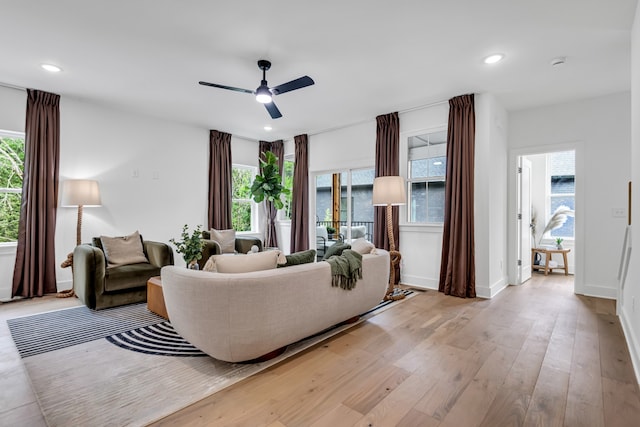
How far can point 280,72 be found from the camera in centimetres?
352

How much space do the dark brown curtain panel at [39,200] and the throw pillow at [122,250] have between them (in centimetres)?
90

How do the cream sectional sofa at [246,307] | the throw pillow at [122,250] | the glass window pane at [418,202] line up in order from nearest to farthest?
the cream sectional sofa at [246,307]
the throw pillow at [122,250]
the glass window pane at [418,202]

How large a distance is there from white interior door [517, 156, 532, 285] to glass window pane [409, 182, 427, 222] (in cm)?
153

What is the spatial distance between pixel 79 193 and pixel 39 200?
49 cm

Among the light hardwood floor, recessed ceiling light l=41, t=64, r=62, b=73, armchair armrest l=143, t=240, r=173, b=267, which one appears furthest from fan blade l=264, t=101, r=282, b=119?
the light hardwood floor

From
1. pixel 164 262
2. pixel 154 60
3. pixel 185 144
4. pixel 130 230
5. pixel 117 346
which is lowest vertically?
pixel 117 346

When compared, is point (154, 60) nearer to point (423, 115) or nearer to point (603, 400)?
point (423, 115)

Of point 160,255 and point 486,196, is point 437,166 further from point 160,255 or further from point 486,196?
point 160,255

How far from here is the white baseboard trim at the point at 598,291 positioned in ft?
13.6

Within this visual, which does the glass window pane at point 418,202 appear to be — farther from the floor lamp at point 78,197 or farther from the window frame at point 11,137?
the window frame at point 11,137

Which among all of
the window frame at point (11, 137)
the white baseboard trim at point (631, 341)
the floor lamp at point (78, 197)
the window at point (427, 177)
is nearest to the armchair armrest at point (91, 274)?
the floor lamp at point (78, 197)

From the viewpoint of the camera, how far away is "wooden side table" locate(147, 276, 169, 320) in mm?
3178

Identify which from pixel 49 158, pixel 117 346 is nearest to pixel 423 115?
pixel 117 346

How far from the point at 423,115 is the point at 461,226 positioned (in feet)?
5.81
